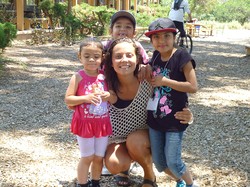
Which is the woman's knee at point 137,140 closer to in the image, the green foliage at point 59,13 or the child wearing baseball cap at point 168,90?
the child wearing baseball cap at point 168,90

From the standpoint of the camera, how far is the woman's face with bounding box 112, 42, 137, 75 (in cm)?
263

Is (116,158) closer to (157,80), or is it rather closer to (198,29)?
(157,80)

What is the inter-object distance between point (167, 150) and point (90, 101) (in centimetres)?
62

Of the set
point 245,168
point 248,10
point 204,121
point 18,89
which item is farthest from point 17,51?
point 248,10

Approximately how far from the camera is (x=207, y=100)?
6.12 metres

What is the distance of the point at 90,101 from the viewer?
255cm

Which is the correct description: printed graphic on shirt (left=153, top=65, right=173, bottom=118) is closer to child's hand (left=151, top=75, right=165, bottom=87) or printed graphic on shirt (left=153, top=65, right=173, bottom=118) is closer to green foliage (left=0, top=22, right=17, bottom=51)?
child's hand (left=151, top=75, right=165, bottom=87)

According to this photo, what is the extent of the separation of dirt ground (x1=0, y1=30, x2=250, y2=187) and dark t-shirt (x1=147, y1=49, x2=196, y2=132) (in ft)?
2.46

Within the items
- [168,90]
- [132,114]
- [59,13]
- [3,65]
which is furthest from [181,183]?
[59,13]

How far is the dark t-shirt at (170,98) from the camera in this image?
2.57m

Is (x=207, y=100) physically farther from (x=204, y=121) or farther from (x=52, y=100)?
(x=52, y=100)

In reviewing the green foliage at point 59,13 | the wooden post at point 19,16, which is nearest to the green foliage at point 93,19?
the green foliage at point 59,13

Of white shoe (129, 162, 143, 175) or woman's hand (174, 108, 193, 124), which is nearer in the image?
woman's hand (174, 108, 193, 124)

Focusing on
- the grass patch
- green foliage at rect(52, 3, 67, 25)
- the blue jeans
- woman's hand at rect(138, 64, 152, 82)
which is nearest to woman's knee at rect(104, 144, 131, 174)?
the blue jeans
